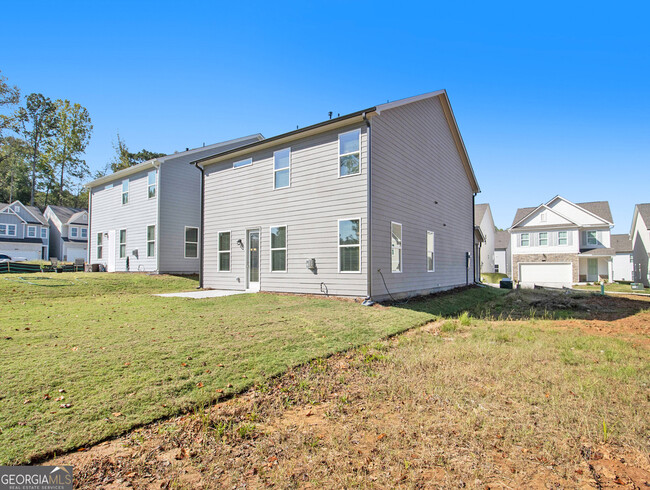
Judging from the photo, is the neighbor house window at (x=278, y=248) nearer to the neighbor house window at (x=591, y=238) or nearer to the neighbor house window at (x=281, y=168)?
the neighbor house window at (x=281, y=168)

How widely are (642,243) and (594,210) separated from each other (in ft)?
13.9

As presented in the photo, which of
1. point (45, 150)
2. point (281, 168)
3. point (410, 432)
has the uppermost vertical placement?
point (45, 150)

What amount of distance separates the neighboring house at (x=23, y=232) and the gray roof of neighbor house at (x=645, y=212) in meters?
55.5

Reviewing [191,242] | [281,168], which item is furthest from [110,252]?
[281,168]

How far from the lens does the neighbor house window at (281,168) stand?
11.1m

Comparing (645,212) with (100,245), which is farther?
(645,212)

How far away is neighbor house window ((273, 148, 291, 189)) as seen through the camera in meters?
11.1

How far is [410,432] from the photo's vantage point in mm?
2793

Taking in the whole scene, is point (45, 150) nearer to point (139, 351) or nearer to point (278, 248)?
point (278, 248)

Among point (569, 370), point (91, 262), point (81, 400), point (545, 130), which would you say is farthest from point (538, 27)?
point (91, 262)

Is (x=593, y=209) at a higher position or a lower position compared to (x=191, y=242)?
higher
